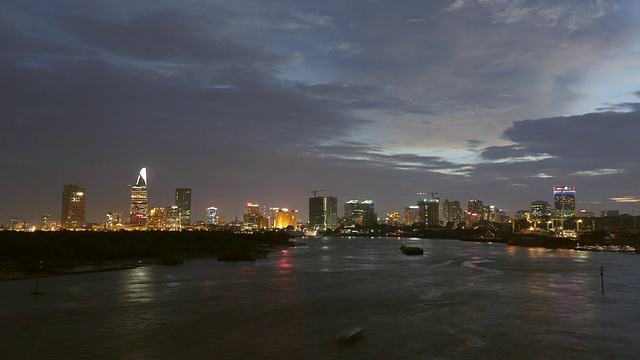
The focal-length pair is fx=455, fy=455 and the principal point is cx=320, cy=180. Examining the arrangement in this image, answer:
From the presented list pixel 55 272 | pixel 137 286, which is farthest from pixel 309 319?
pixel 55 272

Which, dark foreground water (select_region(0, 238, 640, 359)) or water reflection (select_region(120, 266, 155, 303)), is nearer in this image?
dark foreground water (select_region(0, 238, 640, 359))

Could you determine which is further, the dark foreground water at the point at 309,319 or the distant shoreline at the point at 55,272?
the distant shoreline at the point at 55,272

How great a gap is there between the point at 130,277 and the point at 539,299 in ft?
127

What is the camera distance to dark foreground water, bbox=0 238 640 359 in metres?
20.0

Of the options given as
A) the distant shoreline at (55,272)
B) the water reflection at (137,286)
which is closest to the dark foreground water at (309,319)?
the water reflection at (137,286)

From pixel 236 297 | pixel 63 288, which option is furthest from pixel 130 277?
pixel 236 297

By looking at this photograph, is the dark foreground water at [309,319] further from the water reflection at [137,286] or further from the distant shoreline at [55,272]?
the distant shoreline at [55,272]

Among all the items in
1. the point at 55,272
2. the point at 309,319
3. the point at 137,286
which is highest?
the point at 55,272

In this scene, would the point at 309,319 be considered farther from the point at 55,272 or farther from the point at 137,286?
the point at 55,272

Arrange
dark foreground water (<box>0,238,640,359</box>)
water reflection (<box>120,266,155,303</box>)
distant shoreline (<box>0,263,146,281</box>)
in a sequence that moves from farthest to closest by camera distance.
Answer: distant shoreline (<box>0,263,146,281</box>)
water reflection (<box>120,266,155,303</box>)
dark foreground water (<box>0,238,640,359</box>)

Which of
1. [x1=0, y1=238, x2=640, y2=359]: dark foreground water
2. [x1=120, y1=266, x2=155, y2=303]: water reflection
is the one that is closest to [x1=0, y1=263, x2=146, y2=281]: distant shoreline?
[x1=0, y1=238, x2=640, y2=359]: dark foreground water

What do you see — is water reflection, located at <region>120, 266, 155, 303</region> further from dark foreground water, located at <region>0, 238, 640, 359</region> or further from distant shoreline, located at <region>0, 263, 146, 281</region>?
distant shoreline, located at <region>0, 263, 146, 281</region>

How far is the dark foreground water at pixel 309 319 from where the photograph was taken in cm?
2000

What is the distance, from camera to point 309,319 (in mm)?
27344
